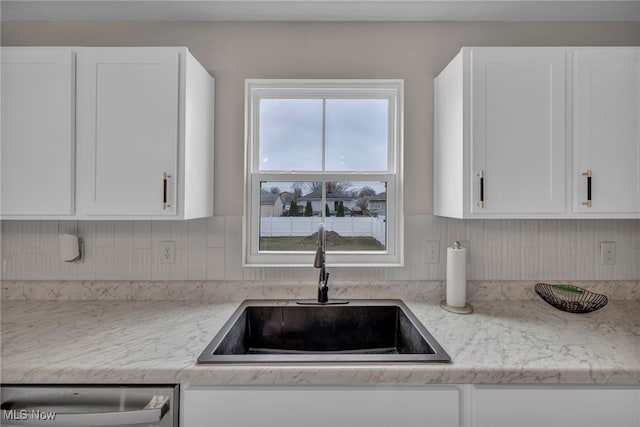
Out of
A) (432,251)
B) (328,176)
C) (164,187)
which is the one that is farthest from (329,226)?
(164,187)

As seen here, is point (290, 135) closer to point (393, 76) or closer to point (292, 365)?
point (393, 76)

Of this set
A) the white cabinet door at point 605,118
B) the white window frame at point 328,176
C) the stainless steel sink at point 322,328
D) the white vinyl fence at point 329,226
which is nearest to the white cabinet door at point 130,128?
the white window frame at point 328,176

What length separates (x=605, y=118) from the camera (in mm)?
1489

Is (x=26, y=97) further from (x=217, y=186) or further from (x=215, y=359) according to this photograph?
(x=215, y=359)

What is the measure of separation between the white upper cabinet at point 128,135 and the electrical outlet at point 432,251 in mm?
1239

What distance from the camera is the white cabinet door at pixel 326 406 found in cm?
109

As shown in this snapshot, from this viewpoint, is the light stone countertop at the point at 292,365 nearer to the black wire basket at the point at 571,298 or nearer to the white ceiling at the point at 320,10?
the black wire basket at the point at 571,298

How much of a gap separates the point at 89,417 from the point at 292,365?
25.4 inches

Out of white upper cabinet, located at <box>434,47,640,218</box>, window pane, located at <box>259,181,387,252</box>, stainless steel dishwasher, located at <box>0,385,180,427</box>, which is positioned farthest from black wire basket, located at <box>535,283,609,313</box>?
stainless steel dishwasher, located at <box>0,385,180,427</box>

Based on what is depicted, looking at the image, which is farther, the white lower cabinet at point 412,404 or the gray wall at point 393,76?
the gray wall at point 393,76

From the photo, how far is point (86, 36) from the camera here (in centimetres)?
182

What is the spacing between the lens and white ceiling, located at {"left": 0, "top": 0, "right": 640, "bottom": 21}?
166 cm

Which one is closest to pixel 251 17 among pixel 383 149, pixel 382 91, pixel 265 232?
pixel 382 91

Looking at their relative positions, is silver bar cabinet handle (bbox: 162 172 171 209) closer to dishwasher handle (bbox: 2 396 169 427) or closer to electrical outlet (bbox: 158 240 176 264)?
electrical outlet (bbox: 158 240 176 264)
